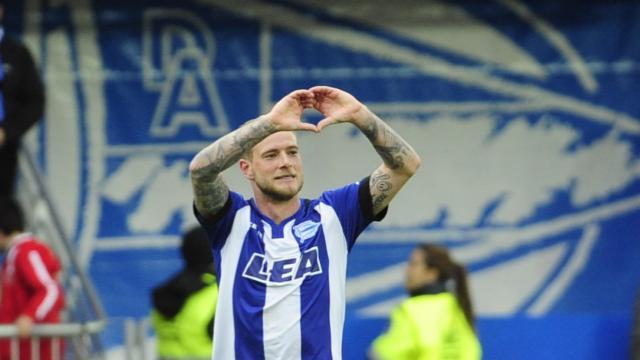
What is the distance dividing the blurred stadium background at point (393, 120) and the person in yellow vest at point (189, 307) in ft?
9.77

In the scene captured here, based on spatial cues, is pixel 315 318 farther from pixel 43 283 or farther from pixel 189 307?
pixel 43 283

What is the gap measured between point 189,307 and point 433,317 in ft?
4.80

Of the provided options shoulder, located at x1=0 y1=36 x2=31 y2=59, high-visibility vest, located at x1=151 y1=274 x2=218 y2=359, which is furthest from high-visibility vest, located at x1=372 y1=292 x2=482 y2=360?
shoulder, located at x1=0 y1=36 x2=31 y2=59

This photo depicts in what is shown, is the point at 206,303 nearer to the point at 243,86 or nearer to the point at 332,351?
the point at 332,351

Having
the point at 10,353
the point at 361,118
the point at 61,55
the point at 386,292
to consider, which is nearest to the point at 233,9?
the point at 61,55

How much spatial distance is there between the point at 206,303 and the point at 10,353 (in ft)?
4.06

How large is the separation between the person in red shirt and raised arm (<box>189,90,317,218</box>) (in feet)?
9.78

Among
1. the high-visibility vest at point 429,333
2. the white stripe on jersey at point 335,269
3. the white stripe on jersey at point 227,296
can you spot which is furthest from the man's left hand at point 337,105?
the high-visibility vest at point 429,333

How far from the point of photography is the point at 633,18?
1120cm

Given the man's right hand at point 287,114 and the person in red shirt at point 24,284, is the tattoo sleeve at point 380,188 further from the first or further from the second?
the person in red shirt at point 24,284

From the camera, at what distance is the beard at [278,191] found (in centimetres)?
590

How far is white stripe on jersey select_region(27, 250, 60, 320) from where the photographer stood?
28.5 feet

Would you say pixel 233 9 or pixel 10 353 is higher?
pixel 233 9

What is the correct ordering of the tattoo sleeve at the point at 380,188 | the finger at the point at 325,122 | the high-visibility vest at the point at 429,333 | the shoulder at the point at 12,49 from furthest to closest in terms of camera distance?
1. the shoulder at the point at 12,49
2. the high-visibility vest at the point at 429,333
3. the tattoo sleeve at the point at 380,188
4. the finger at the point at 325,122
